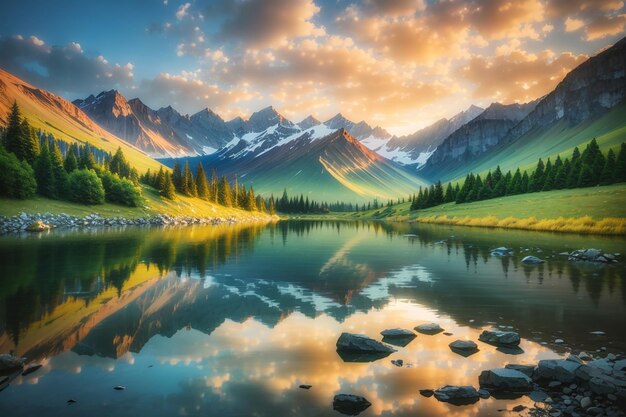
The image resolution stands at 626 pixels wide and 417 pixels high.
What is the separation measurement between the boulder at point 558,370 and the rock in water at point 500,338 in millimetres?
2626

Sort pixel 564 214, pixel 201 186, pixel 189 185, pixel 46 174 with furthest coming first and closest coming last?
1. pixel 201 186
2. pixel 189 185
3. pixel 46 174
4. pixel 564 214

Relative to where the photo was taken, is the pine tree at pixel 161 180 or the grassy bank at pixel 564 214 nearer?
the grassy bank at pixel 564 214

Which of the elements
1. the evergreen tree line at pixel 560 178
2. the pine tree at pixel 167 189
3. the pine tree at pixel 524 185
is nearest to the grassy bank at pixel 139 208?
the pine tree at pixel 167 189

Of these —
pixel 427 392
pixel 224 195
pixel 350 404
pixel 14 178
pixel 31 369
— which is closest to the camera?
pixel 350 404

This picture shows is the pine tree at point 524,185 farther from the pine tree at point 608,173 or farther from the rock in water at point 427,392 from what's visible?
the rock in water at point 427,392

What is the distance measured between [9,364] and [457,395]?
1256 cm

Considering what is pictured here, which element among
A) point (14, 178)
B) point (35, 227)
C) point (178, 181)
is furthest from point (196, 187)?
point (35, 227)

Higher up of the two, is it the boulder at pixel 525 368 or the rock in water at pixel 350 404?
the boulder at pixel 525 368

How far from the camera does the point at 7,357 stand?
36.3 ft

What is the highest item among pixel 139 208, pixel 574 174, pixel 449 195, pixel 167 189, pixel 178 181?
pixel 178 181

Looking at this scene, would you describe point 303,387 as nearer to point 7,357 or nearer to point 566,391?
point 566,391

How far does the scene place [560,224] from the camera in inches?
2781

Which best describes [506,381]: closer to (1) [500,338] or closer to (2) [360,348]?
(1) [500,338]

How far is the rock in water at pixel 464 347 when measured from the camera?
12898mm
